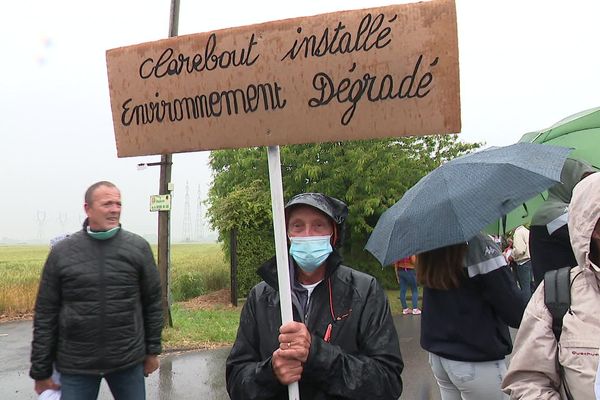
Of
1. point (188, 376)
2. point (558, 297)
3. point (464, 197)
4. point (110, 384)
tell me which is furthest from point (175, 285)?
point (558, 297)

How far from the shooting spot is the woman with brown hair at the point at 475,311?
2.80 m

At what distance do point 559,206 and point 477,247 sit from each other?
1.50 ft

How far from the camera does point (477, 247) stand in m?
2.89

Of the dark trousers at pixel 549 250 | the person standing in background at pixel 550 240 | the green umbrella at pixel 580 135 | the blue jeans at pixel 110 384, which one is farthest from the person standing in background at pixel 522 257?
the blue jeans at pixel 110 384

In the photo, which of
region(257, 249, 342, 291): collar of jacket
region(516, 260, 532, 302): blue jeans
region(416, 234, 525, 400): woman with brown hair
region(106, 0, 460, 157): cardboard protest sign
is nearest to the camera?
region(106, 0, 460, 157): cardboard protest sign

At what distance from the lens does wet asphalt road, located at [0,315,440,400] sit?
5.58 meters

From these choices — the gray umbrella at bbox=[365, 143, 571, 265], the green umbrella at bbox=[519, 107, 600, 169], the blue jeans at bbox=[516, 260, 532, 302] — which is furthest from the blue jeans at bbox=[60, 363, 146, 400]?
the blue jeans at bbox=[516, 260, 532, 302]

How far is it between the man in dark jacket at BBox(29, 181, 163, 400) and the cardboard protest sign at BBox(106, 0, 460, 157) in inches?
51.7

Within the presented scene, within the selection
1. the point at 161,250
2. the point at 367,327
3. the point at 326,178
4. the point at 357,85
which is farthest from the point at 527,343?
the point at 326,178

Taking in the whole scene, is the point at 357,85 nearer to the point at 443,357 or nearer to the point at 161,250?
the point at 443,357

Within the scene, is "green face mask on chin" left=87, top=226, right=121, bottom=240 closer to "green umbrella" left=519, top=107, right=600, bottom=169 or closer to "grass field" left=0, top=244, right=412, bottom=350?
"green umbrella" left=519, top=107, right=600, bottom=169

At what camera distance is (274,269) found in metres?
2.23

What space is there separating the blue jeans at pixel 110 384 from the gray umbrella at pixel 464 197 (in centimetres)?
177

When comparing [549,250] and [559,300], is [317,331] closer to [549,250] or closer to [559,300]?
[559,300]
